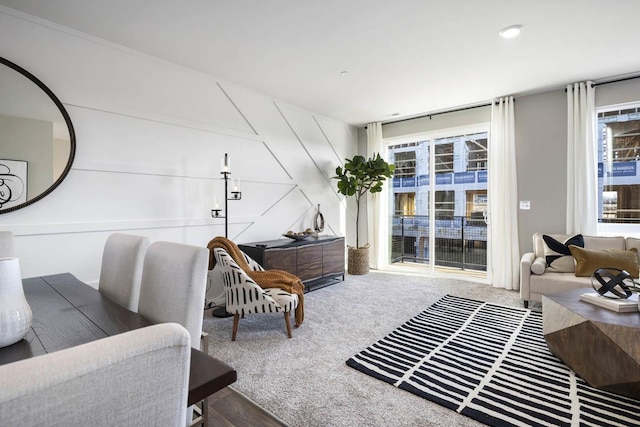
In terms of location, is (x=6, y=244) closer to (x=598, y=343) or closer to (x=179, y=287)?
(x=179, y=287)

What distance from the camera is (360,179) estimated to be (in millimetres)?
Answer: 5281

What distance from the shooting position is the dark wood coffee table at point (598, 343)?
1.85 m

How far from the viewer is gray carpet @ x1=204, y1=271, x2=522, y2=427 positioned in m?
1.80

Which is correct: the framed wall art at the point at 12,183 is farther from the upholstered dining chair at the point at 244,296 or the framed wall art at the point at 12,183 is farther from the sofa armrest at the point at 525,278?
the sofa armrest at the point at 525,278

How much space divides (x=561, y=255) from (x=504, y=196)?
110 centimetres

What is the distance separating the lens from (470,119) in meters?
4.90

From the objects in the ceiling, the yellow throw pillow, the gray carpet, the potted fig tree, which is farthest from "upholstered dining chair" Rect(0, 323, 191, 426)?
the potted fig tree

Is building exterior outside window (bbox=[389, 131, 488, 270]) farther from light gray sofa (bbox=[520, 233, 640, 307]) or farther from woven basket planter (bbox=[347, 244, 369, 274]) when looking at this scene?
light gray sofa (bbox=[520, 233, 640, 307])

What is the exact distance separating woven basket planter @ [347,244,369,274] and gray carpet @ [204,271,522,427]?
2.91 ft

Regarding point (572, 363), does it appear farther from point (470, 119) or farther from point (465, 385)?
point (470, 119)

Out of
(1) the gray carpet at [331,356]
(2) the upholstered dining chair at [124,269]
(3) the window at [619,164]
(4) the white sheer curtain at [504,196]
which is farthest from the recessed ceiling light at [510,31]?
(2) the upholstered dining chair at [124,269]

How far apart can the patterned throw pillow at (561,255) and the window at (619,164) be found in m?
0.76

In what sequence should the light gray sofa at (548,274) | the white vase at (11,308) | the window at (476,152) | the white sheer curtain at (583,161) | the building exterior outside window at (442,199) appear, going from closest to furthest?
the white vase at (11,308) → the light gray sofa at (548,274) → the white sheer curtain at (583,161) → the window at (476,152) → the building exterior outside window at (442,199)

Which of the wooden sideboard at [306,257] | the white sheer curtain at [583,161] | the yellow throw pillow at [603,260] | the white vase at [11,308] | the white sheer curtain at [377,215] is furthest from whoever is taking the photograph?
the white sheer curtain at [377,215]
